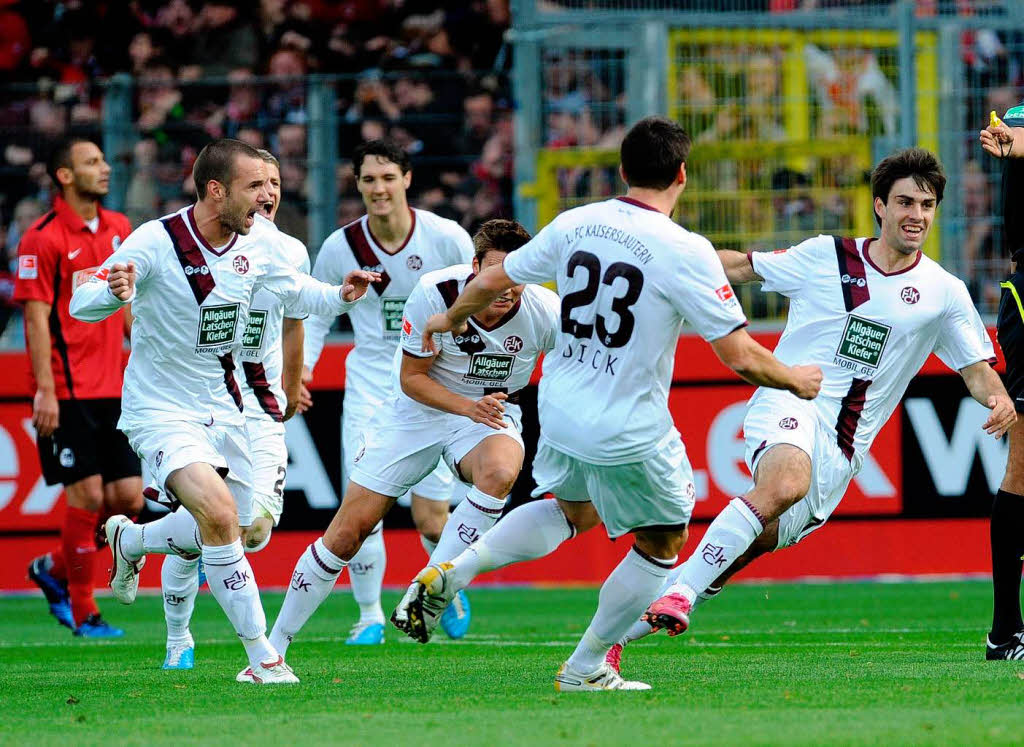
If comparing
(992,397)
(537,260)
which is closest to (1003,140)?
(992,397)

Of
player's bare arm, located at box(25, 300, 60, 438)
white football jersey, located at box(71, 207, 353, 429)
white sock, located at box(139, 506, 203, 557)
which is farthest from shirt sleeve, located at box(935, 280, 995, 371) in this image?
player's bare arm, located at box(25, 300, 60, 438)

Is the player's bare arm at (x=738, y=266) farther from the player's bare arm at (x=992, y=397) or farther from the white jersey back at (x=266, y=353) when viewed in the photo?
the white jersey back at (x=266, y=353)

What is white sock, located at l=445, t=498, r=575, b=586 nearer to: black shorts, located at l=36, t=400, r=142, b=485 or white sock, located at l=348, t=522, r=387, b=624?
white sock, located at l=348, t=522, r=387, b=624

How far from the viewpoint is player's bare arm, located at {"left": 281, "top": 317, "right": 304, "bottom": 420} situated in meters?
8.70

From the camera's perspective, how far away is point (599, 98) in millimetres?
12531

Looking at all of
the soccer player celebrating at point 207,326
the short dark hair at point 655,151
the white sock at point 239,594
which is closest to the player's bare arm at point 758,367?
the short dark hair at point 655,151

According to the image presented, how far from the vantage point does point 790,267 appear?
7742mm

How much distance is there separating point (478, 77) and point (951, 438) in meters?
4.35

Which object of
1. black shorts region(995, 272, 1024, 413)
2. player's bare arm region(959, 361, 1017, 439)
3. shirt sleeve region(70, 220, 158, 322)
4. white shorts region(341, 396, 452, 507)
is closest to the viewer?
shirt sleeve region(70, 220, 158, 322)

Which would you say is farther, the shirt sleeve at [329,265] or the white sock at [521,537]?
the shirt sleeve at [329,265]

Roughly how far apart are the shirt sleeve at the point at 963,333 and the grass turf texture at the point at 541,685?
130 centimetres

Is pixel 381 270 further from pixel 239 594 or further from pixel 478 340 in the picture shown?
pixel 239 594

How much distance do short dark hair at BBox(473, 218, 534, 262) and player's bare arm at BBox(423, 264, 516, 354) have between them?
73 centimetres

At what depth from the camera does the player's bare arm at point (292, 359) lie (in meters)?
8.70
